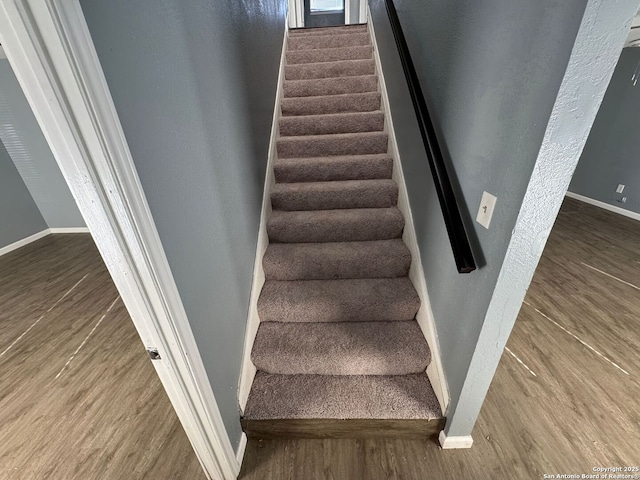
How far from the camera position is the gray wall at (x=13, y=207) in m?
3.14

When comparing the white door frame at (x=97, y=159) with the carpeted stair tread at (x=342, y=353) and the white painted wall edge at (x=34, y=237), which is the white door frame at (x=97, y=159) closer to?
the carpeted stair tread at (x=342, y=353)

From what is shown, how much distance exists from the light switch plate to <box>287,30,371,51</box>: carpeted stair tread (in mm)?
3018

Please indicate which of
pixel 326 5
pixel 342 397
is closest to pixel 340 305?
pixel 342 397

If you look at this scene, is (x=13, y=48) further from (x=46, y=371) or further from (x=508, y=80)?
(x=46, y=371)

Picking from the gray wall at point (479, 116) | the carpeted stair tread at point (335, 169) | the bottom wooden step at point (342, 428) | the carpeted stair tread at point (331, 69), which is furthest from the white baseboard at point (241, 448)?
the carpeted stair tread at point (331, 69)

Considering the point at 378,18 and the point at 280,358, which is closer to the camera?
the point at 280,358

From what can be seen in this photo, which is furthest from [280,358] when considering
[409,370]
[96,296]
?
[96,296]

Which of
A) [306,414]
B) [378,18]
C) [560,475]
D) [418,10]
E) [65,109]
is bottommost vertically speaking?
[560,475]

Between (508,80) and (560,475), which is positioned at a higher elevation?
(508,80)

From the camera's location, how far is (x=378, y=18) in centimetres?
256

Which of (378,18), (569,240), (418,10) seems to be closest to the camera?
(418,10)

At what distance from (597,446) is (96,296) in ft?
10.9

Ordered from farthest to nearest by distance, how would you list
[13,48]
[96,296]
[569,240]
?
[569,240]
[96,296]
[13,48]

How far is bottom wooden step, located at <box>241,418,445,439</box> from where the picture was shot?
45.6 inches
